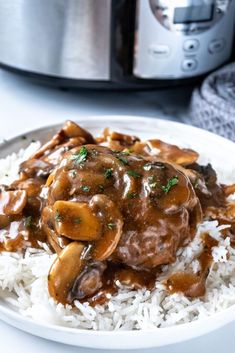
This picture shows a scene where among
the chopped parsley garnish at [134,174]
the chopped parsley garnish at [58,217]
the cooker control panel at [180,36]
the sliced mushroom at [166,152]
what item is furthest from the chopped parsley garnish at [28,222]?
the cooker control panel at [180,36]

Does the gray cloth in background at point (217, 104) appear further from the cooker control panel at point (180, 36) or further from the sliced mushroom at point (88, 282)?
the sliced mushroom at point (88, 282)

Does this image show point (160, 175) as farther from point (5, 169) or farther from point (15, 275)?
point (5, 169)

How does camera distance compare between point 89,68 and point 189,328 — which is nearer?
point 189,328

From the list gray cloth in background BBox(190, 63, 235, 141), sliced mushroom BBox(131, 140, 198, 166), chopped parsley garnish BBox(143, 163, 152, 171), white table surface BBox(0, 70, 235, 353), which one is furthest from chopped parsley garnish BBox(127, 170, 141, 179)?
white table surface BBox(0, 70, 235, 353)

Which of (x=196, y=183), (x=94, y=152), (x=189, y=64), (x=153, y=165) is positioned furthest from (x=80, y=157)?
(x=189, y=64)

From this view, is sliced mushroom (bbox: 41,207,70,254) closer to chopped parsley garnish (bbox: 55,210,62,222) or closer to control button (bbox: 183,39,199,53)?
chopped parsley garnish (bbox: 55,210,62,222)

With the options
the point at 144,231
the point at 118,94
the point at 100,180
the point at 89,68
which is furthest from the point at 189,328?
the point at 118,94
